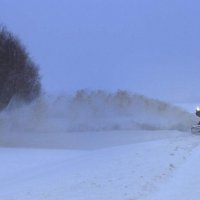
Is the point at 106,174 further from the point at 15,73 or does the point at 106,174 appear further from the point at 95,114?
the point at 95,114

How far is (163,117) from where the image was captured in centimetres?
4453

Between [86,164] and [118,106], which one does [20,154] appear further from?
[118,106]

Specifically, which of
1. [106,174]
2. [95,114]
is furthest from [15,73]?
[106,174]

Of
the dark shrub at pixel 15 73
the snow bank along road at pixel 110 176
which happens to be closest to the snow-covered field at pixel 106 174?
the snow bank along road at pixel 110 176

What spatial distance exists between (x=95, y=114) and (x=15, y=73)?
846 centimetres

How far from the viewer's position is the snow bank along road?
456 inches

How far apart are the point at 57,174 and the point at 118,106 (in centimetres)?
3256

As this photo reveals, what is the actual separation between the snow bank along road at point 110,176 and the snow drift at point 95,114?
2221 cm

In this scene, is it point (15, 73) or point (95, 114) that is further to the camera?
point (95, 114)

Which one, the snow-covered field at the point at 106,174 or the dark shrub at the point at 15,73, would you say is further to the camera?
the dark shrub at the point at 15,73

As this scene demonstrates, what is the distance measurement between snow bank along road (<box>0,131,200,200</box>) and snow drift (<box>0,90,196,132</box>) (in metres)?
22.2

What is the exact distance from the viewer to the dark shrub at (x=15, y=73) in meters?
41.8

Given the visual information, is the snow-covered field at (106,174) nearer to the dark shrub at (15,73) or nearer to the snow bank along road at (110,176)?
the snow bank along road at (110,176)

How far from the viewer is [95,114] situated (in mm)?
47094
